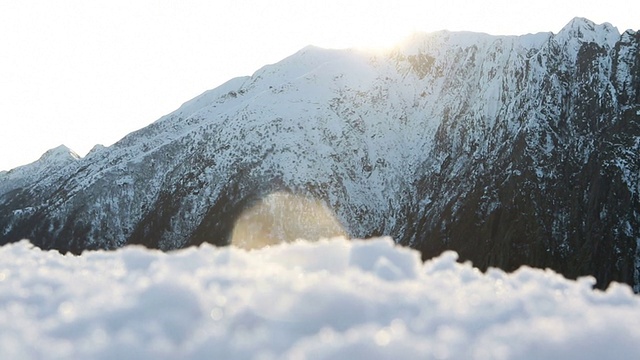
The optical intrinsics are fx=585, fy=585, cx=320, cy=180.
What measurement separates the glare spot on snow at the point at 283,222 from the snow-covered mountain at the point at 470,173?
9.80 ft

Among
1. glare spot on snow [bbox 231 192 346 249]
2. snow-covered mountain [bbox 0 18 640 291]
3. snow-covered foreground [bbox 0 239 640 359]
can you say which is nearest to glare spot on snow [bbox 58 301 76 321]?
snow-covered foreground [bbox 0 239 640 359]

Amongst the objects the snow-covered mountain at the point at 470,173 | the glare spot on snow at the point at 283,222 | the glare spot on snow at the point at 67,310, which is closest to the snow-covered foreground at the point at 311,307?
the glare spot on snow at the point at 67,310

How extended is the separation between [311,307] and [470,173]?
164 metres

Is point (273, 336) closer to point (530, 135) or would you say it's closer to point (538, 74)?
point (530, 135)

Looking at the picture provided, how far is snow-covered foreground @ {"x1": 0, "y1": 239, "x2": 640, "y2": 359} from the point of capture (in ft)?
26.8

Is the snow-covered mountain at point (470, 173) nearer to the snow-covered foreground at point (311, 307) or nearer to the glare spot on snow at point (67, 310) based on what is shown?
the snow-covered foreground at point (311, 307)

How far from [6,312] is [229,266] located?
390 cm

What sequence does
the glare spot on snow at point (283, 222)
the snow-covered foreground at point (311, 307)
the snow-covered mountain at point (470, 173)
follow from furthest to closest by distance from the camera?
the glare spot on snow at point (283, 222)
the snow-covered mountain at point (470, 173)
the snow-covered foreground at point (311, 307)

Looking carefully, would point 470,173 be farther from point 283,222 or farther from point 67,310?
point 67,310

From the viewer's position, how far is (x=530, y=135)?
15988 centimetres

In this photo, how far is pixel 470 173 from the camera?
167 m

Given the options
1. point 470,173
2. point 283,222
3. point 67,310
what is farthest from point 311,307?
point 470,173

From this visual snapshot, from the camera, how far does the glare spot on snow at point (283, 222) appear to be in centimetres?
16475

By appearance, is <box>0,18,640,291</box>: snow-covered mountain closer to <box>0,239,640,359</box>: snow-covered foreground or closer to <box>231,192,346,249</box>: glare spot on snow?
<box>231,192,346,249</box>: glare spot on snow
